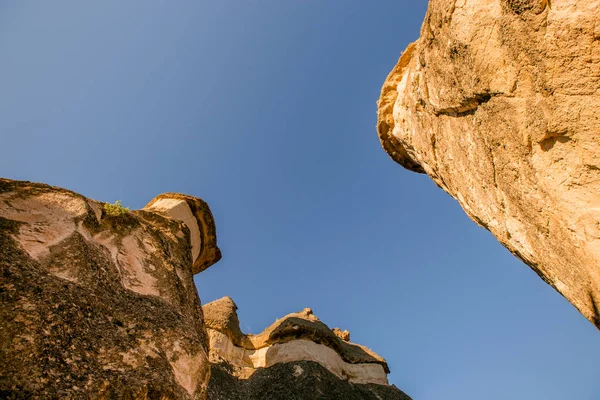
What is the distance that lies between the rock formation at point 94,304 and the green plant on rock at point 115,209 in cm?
3

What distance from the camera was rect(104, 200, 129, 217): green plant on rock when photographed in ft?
31.0

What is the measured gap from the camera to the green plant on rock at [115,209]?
945 centimetres

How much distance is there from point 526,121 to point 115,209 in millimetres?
8763

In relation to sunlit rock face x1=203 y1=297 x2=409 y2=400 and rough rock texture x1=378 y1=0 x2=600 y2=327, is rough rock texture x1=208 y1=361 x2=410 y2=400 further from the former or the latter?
rough rock texture x1=378 y1=0 x2=600 y2=327

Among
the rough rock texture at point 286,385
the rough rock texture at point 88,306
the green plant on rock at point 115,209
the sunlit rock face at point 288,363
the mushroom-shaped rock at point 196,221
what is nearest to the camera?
the rough rock texture at point 88,306

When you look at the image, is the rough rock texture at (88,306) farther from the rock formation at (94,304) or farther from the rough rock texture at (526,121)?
the rough rock texture at (526,121)

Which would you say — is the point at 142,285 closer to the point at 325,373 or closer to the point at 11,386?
Result: the point at 11,386

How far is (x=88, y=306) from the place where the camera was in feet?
19.9

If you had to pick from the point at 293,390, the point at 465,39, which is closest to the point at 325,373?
the point at 293,390

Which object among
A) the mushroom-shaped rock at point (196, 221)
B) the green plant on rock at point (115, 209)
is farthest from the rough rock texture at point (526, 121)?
the mushroom-shaped rock at point (196, 221)

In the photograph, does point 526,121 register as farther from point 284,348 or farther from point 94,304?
point 284,348

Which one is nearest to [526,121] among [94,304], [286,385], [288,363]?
[94,304]

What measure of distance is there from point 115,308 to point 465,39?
24.1 feet

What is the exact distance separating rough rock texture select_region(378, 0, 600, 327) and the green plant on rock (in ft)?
25.3
